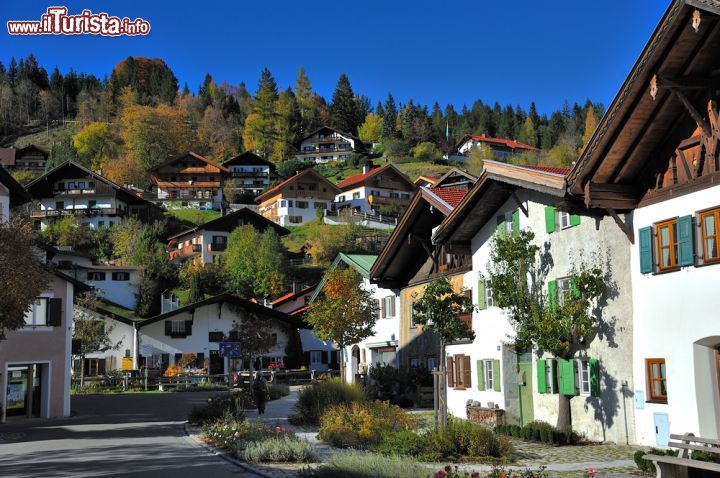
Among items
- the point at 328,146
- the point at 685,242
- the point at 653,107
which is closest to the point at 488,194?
the point at 653,107

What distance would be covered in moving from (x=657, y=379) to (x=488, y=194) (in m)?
9.18

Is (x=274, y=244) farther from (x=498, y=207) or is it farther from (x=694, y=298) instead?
(x=694, y=298)

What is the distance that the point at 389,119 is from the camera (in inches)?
7057

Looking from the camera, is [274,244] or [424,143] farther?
[424,143]

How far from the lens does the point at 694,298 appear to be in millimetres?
18406

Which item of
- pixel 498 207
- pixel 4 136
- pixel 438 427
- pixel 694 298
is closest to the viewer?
pixel 694 298

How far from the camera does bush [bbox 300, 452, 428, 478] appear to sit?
45.4 ft

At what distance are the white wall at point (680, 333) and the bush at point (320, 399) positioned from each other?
31.1 feet

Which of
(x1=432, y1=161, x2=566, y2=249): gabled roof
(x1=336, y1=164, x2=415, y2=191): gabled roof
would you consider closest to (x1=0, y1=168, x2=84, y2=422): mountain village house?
(x1=432, y1=161, x2=566, y2=249): gabled roof

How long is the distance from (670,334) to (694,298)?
47.0 inches

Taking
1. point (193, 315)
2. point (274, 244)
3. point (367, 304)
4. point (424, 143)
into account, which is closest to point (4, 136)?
point (424, 143)

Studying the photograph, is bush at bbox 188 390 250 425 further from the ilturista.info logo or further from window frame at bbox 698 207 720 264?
the ilturista.info logo

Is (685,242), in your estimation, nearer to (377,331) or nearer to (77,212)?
(377,331)

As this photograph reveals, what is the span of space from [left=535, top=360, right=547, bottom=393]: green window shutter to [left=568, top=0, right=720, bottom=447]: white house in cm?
362
